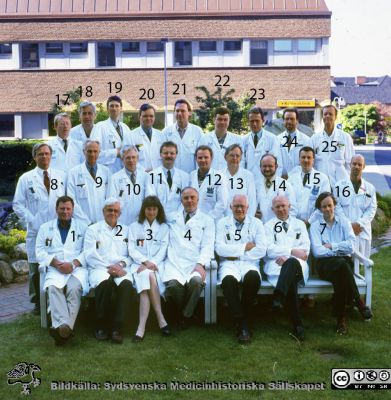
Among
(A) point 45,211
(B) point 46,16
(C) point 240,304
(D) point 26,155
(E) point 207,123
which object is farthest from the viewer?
(B) point 46,16

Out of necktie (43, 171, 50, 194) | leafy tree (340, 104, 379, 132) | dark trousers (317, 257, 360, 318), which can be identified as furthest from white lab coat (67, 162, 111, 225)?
leafy tree (340, 104, 379, 132)

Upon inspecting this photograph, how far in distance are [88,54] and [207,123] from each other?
1153 centimetres

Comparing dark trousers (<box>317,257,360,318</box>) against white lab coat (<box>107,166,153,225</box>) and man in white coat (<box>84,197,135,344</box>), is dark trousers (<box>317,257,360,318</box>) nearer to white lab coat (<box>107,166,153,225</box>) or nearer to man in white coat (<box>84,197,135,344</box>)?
man in white coat (<box>84,197,135,344</box>)

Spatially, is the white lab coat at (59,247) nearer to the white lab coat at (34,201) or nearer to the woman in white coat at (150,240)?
the white lab coat at (34,201)

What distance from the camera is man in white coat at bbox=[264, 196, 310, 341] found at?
5.96 metres

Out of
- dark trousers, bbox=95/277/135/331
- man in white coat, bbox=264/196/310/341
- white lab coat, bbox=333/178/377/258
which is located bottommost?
dark trousers, bbox=95/277/135/331

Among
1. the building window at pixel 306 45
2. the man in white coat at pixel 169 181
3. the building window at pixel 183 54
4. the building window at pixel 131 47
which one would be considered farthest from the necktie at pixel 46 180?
the building window at pixel 306 45

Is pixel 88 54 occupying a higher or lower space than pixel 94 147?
higher

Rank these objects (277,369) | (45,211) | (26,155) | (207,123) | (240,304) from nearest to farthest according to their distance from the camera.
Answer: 1. (277,369)
2. (240,304)
3. (45,211)
4. (26,155)
5. (207,123)

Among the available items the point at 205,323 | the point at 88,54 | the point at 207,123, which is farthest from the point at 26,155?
the point at 88,54

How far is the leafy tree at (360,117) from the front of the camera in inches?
1909

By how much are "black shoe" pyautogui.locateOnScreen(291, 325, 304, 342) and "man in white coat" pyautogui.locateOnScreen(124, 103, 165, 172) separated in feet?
9.43

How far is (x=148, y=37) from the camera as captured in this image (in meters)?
31.4

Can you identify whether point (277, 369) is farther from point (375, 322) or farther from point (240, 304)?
point (375, 322)
